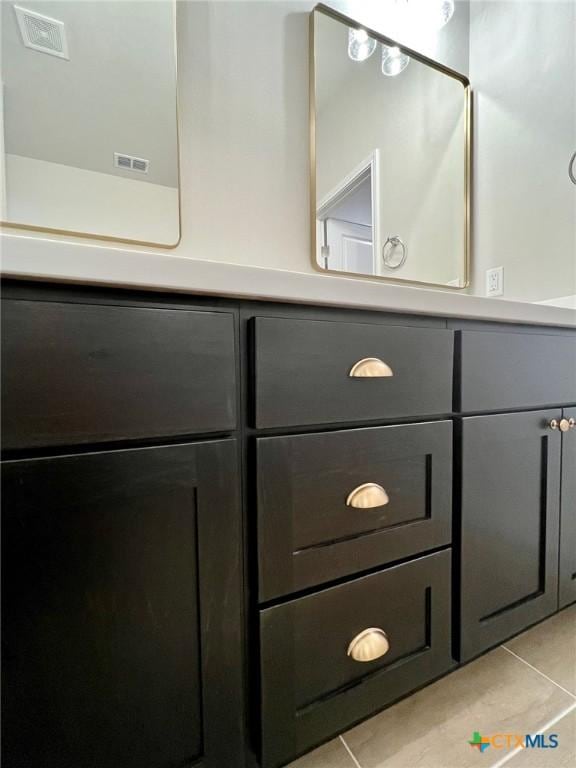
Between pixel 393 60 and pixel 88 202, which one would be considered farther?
pixel 393 60

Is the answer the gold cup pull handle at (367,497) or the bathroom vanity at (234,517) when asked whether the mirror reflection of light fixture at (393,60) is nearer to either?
the bathroom vanity at (234,517)

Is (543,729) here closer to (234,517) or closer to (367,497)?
(367,497)

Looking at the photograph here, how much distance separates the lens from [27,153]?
0.83 meters

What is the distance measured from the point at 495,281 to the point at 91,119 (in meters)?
1.47

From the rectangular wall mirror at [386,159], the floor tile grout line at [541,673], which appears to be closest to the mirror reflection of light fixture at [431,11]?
the rectangular wall mirror at [386,159]

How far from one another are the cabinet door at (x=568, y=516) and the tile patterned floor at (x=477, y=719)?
0.19 meters

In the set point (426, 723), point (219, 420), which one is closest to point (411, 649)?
point (426, 723)

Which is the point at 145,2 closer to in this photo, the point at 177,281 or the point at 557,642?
the point at 177,281

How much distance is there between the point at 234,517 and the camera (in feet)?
1.63

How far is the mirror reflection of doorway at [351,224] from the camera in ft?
3.84

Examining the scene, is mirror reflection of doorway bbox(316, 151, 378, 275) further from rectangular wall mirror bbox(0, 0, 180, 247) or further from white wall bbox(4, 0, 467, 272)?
rectangular wall mirror bbox(0, 0, 180, 247)

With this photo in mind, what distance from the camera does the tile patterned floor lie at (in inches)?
25.6

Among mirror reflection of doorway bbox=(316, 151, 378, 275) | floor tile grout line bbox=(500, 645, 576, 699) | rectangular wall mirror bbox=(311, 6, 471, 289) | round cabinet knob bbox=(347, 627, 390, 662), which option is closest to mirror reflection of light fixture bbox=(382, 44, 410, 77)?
rectangular wall mirror bbox=(311, 6, 471, 289)

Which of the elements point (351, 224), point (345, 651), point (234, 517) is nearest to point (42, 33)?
point (351, 224)
